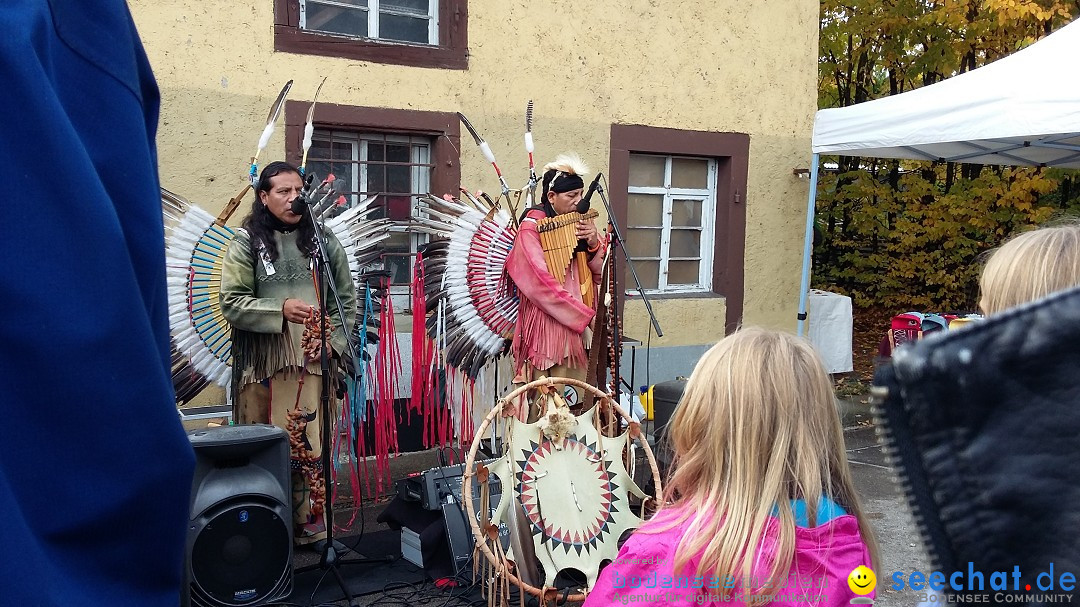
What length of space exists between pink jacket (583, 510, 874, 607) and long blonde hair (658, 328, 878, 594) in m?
0.02

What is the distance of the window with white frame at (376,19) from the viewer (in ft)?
18.2

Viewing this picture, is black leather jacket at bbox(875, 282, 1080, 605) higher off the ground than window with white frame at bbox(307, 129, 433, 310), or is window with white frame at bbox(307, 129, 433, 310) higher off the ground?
window with white frame at bbox(307, 129, 433, 310)

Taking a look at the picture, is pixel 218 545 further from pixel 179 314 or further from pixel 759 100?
pixel 759 100

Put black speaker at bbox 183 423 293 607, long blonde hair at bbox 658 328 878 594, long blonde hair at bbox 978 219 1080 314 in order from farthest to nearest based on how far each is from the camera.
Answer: black speaker at bbox 183 423 293 607 < long blonde hair at bbox 978 219 1080 314 < long blonde hair at bbox 658 328 878 594

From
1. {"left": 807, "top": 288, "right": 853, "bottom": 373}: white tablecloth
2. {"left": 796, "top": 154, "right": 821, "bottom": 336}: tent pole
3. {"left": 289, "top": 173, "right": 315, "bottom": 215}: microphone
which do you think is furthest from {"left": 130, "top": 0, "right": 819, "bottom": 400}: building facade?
{"left": 289, "top": 173, "right": 315, "bottom": 215}: microphone

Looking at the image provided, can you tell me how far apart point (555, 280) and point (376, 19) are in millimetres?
2471

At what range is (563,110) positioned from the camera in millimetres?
6406

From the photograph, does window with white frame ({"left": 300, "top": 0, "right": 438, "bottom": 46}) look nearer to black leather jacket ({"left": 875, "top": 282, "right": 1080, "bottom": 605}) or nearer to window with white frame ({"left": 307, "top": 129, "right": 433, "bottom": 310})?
window with white frame ({"left": 307, "top": 129, "right": 433, "bottom": 310})

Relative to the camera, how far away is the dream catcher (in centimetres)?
302

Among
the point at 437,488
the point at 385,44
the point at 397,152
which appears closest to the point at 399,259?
the point at 397,152

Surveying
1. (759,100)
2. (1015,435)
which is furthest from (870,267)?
(1015,435)

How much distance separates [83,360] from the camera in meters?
0.70

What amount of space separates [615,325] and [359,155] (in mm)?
2458

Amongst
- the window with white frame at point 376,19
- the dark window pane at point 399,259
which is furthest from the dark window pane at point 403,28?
the dark window pane at point 399,259
